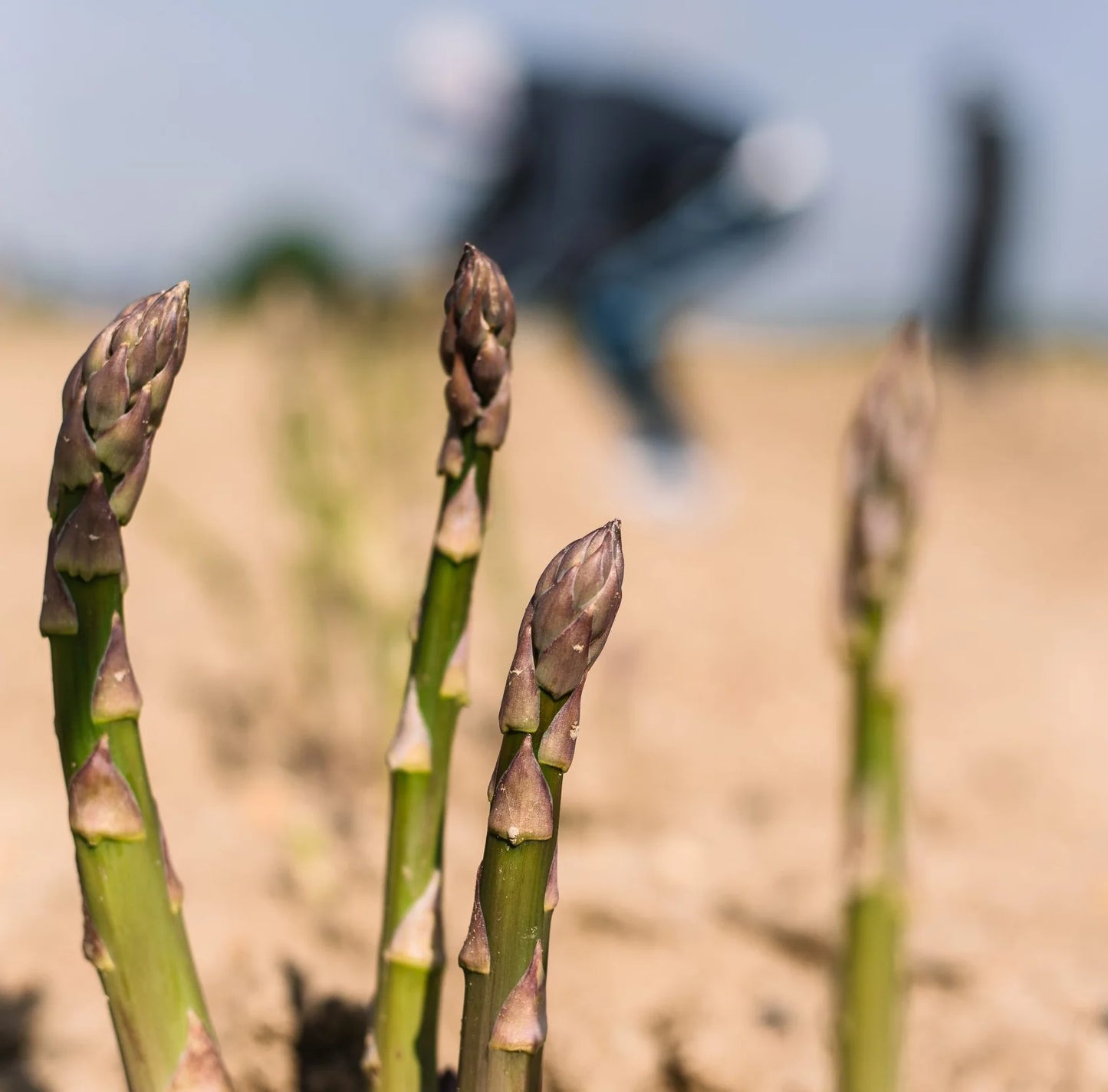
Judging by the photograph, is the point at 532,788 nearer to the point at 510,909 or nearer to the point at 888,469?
the point at 510,909

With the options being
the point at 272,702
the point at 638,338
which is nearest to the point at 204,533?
the point at 272,702

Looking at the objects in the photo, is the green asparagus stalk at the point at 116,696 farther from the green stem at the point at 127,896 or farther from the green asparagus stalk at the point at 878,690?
the green asparagus stalk at the point at 878,690

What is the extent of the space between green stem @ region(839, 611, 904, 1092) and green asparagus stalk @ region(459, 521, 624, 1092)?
0.34 meters

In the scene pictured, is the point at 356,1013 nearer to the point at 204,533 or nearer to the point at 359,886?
A: the point at 359,886

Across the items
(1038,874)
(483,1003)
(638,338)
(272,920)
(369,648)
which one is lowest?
(483,1003)

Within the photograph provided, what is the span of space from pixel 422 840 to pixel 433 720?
91mm

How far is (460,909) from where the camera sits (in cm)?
170

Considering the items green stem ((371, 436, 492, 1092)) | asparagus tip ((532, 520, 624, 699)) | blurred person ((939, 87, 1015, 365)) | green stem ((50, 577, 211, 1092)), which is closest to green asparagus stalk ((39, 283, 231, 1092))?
green stem ((50, 577, 211, 1092))

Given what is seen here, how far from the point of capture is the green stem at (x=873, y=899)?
101 centimetres

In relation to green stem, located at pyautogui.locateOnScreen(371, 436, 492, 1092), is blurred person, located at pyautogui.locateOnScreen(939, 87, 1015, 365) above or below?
above

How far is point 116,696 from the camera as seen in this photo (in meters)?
0.80

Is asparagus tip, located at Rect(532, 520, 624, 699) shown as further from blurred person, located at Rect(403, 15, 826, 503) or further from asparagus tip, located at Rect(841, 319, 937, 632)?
blurred person, located at Rect(403, 15, 826, 503)

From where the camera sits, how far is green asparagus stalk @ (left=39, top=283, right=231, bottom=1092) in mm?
795

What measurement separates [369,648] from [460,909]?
940 mm
